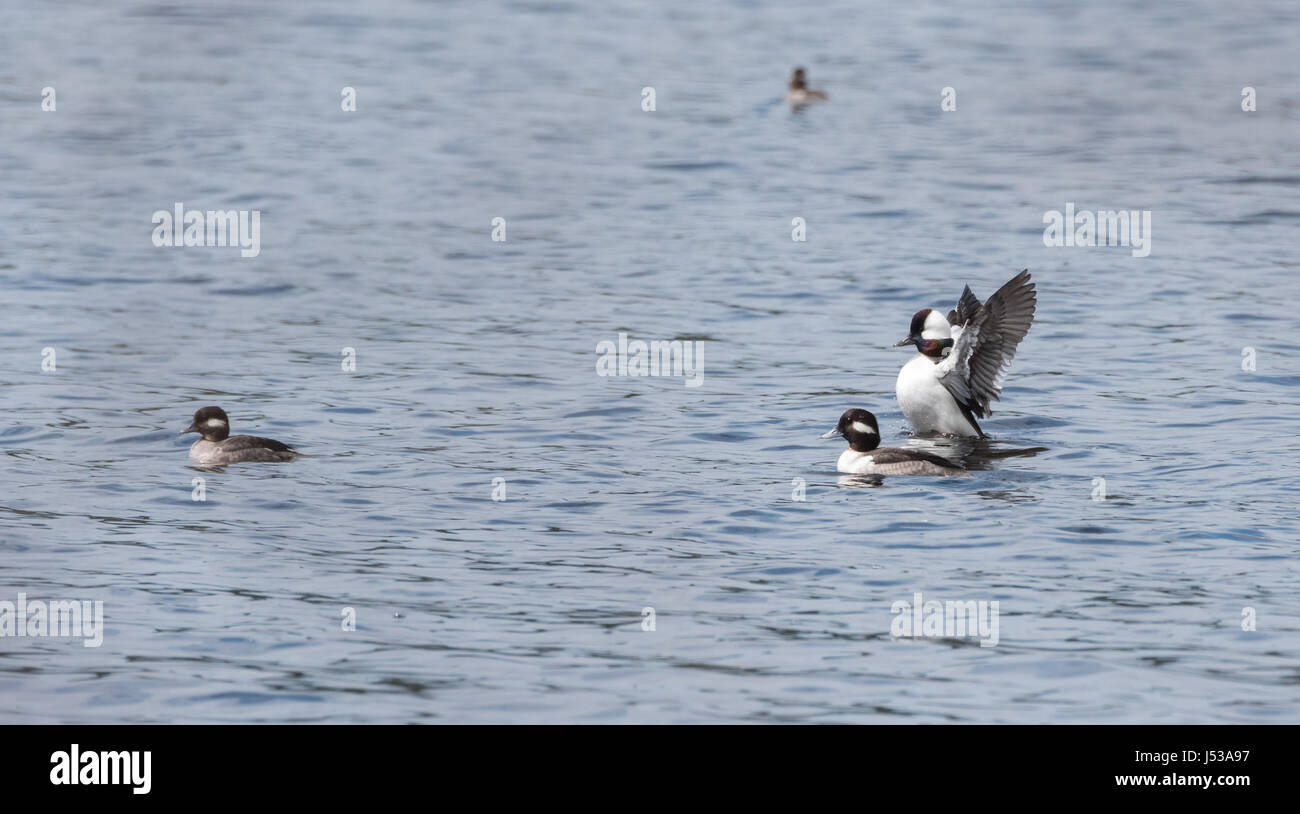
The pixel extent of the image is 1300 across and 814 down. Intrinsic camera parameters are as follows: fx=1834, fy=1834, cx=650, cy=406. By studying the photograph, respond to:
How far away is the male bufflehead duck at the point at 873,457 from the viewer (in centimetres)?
1473

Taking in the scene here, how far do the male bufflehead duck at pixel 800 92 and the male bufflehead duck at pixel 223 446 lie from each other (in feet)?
67.0

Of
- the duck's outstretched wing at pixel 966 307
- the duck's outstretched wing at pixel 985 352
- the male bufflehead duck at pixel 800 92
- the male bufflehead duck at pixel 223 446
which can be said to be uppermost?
the male bufflehead duck at pixel 800 92

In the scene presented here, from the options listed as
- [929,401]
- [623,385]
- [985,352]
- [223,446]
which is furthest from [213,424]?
[985,352]

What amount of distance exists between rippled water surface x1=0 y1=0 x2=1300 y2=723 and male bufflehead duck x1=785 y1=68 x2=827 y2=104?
25.8 inches

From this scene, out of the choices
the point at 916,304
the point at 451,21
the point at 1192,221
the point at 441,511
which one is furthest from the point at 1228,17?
the point at 441,511

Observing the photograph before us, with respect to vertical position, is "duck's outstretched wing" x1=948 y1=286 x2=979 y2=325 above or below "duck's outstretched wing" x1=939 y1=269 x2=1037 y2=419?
above

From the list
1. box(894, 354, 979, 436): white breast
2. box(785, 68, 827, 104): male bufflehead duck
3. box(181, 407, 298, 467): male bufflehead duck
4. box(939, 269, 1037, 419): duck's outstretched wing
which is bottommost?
box(181, 407, 298, 467): male bufflehead duck

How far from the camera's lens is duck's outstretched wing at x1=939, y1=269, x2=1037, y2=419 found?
1628cm

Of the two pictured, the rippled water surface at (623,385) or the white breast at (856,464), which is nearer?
the rippled water surface at (623,385)

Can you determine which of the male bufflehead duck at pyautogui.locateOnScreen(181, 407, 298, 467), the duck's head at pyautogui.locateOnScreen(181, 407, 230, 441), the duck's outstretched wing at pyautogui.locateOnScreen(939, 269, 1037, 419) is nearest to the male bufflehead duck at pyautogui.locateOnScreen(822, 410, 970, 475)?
the duck's outstretched wing at pyautogui.locateOnScreen(939, 269, 1037, 419)

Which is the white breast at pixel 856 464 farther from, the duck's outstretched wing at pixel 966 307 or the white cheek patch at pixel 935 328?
the duck's outstretched wing at pixel 966 307

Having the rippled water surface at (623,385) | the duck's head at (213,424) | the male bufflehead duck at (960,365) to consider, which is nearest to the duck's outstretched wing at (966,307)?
the male bufflehead duck at (960,365)

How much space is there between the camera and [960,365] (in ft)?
54.3

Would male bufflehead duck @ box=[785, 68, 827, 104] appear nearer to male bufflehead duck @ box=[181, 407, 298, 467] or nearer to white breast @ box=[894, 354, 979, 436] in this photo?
white breast @ box=[894, 354, 979, 436]
